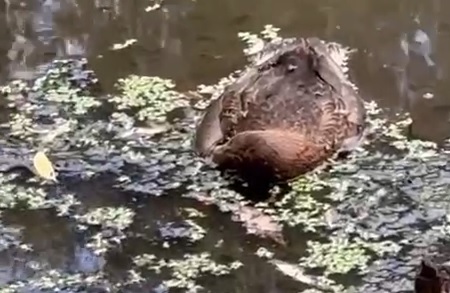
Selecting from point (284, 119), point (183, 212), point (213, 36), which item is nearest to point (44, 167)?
point (183, 212)

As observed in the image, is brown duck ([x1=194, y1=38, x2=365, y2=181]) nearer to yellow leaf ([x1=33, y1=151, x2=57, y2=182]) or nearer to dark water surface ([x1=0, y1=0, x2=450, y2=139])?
dark water surface ([x1=0, y1=0, x2=450, y2=139])

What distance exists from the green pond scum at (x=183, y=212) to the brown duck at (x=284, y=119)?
13 centimetres

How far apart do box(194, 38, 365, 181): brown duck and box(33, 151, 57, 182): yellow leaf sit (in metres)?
0.89

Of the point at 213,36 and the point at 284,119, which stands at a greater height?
the point at 213,36

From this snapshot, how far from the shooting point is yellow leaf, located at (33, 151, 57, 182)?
719 cm

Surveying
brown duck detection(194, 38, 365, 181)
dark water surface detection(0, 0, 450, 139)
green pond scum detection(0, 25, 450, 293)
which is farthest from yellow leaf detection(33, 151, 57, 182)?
dark water surface detection(0, 0, 450, 139)

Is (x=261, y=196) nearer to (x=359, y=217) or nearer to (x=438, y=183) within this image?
(x=359, y=217)

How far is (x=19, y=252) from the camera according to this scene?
21.5ft

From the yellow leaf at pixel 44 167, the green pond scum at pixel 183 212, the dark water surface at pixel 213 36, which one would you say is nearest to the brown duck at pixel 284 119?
the green pond scum at pixel 183 212

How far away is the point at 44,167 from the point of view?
7223 millimetres

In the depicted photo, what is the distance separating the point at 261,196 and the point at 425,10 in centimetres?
305

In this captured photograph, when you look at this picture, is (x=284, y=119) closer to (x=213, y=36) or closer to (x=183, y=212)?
(x=183, y=212)

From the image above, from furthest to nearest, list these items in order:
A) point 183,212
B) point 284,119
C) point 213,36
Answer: point 213,36 → point 284,119 → point 183,212

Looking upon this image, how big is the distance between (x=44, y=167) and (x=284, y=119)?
144 cm
